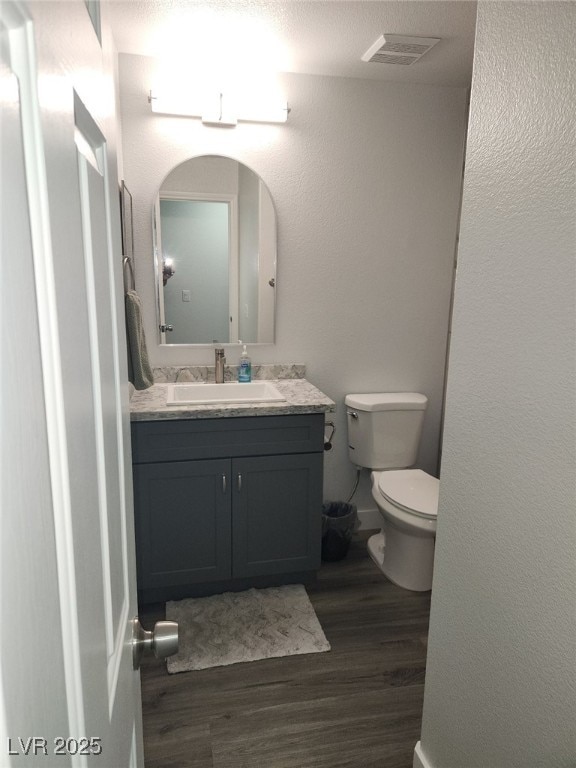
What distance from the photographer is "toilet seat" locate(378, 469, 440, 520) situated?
2.34 m

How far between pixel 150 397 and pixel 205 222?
0.94 meters

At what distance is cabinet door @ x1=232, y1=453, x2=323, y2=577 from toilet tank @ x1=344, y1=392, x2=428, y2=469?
52 centimetres

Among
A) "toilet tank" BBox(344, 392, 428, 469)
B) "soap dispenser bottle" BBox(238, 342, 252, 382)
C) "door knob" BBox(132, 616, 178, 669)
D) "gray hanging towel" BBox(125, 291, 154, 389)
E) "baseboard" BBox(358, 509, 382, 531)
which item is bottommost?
"baseboard" BBox(358, 509, 382, 531)

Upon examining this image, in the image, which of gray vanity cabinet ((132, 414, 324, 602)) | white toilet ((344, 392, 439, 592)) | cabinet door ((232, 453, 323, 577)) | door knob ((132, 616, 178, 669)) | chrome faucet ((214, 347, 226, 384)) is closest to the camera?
door knob ((132, 616, 178, 669))

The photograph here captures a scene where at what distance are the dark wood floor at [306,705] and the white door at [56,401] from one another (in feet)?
4.19

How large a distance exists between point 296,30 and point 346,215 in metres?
0.90

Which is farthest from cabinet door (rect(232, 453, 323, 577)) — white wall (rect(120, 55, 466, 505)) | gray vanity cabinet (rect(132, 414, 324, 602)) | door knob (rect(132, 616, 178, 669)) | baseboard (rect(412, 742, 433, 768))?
door knob (rect(132, 616, 178, 669))

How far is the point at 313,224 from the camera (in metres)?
2.71

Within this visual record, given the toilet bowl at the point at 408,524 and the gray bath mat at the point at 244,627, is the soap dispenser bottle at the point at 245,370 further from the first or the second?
the gray bath mat at the point at 244,627

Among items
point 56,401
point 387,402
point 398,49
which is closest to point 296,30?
point 398,49

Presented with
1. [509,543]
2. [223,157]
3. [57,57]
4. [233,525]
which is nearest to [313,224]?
[223,157]

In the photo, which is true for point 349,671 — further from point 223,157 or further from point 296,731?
point 223,157

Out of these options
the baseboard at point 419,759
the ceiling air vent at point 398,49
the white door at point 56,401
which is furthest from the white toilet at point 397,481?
the white door at point 56,401

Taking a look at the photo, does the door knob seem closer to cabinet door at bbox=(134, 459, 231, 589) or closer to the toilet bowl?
cabinet door at bbox=(134, 459, 231, 589)
